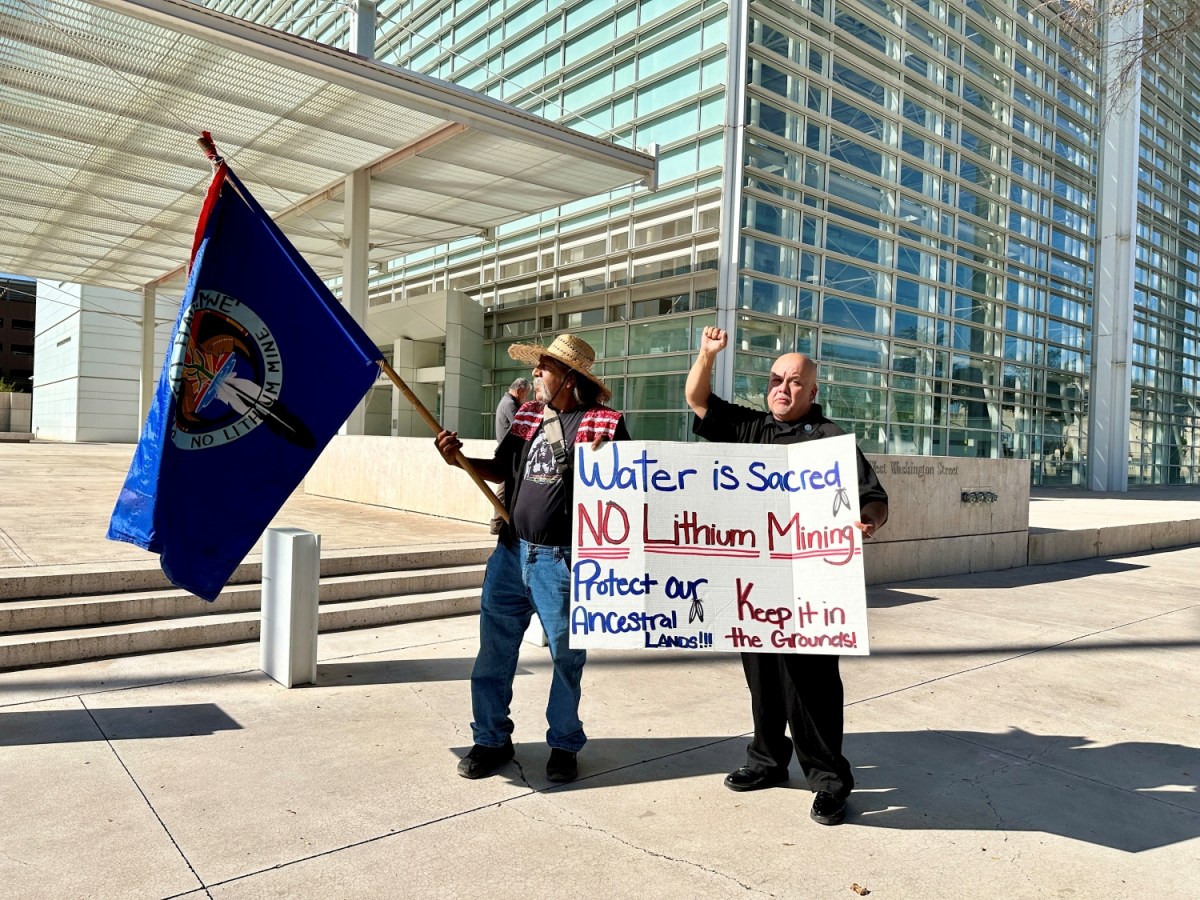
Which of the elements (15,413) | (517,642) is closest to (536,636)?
(517,642)

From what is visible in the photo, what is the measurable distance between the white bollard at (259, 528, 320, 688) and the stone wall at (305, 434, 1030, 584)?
4602 millimetres

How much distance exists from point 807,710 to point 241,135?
17.6 m

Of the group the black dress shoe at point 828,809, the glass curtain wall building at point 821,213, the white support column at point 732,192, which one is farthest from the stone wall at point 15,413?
the black dress shoe at point 828,809

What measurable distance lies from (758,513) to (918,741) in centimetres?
182

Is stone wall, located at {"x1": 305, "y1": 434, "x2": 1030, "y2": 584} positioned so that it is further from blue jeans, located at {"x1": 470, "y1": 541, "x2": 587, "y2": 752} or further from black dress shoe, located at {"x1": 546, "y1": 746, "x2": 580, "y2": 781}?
black dress shoe, located at {"x1": 546, "y1": 746, "x2": 580, "y2": 781}

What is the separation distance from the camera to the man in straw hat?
3.88 metres

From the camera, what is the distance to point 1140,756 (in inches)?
178

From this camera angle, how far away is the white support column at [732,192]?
19766mm

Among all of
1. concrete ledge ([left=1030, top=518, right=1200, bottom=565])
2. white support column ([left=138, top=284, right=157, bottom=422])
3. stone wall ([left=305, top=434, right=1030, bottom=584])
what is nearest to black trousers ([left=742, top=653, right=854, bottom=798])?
stone wall ([left=305, top=434, right=1030, bottom=584])

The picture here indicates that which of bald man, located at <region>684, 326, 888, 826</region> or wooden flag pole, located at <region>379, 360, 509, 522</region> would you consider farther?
wooden flag pole, located at <region>379, 360, 509, 522</region>

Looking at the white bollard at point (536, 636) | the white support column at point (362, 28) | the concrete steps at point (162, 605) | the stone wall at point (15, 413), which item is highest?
the white support column at point (362, 28)

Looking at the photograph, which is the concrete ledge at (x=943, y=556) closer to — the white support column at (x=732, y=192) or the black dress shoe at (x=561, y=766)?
the black dress shoe at (x=561, y=766)

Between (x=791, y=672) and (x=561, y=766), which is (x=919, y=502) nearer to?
(x=791, y=672)

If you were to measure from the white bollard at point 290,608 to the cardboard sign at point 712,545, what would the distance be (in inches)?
88.2
